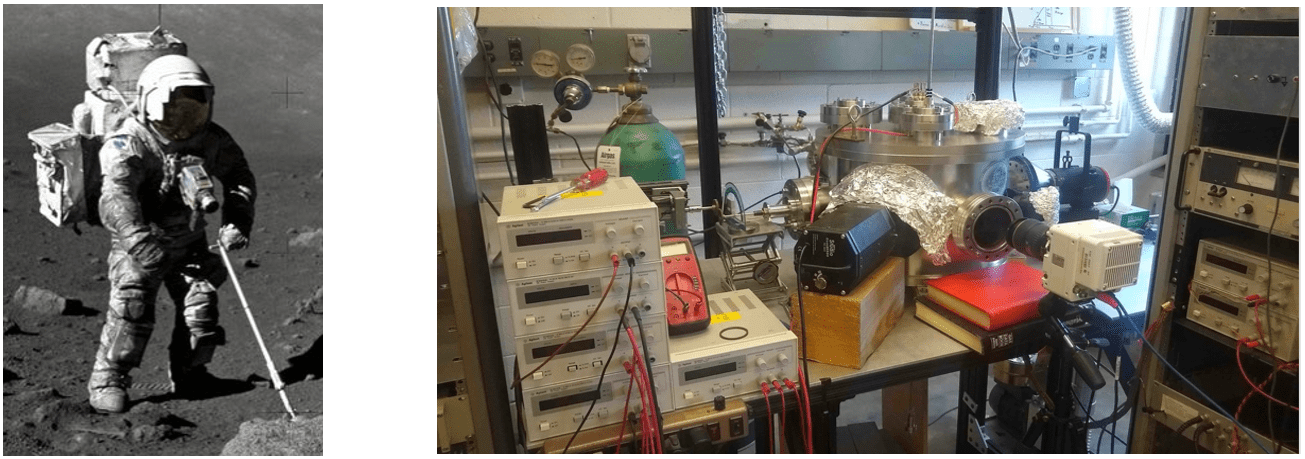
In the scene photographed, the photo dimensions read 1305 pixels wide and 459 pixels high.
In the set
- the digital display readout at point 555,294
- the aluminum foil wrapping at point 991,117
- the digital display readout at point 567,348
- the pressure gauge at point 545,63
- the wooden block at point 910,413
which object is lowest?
the wooden block at point 910,413

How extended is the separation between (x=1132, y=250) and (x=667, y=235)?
87 centimetres

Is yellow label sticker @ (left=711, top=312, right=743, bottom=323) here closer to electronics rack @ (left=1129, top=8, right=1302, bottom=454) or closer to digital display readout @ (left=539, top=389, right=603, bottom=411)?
digital display readout @ (left=539, top=389, right=603, bottom=411)

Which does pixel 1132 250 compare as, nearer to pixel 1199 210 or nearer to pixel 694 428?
pixel 1199 210

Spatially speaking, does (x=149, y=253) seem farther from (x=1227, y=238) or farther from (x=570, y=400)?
(x=1227, y=238)

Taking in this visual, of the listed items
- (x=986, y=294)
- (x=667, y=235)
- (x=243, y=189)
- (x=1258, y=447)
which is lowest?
(x=1258, y=447)

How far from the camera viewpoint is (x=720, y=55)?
7.08ft

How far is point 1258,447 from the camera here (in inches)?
53.3

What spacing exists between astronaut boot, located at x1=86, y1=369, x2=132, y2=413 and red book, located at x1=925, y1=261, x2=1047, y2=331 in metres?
1.50

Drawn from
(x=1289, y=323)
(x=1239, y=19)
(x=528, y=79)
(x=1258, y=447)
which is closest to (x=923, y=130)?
(x=1239, y=19)

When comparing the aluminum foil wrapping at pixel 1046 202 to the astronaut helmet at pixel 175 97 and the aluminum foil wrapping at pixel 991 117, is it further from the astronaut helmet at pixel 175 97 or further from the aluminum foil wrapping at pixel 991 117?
the astronaut helmet at pixel 175 97

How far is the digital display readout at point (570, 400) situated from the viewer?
43.1 inches

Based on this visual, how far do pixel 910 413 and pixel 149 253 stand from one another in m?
1.85

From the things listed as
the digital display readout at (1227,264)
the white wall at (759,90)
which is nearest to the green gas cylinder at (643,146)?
the white wall at (759,90)

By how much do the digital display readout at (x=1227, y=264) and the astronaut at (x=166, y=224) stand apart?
1.93 metres
